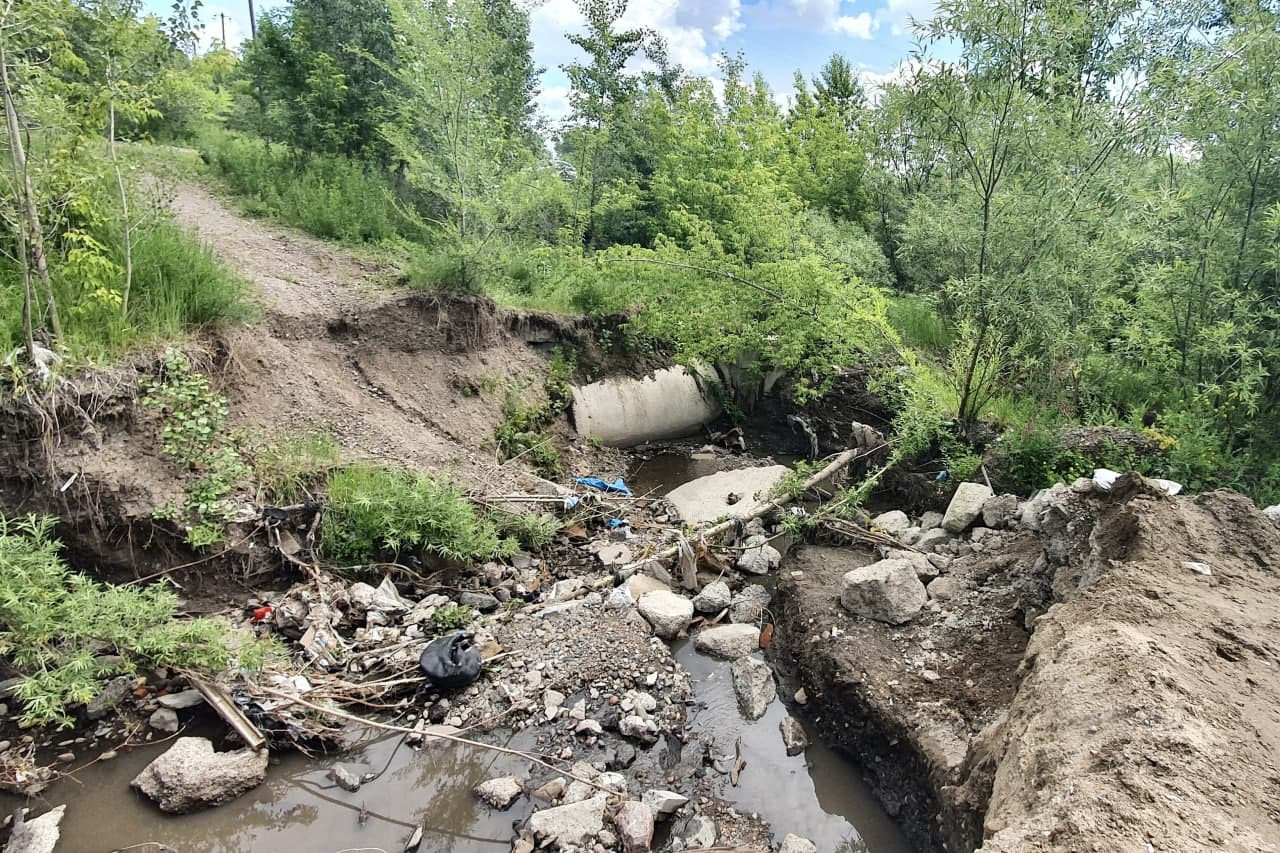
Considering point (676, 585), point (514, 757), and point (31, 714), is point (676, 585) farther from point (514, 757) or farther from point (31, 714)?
point (31, 714)

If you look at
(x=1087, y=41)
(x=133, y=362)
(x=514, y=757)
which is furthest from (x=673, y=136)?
(x=514, y=757)

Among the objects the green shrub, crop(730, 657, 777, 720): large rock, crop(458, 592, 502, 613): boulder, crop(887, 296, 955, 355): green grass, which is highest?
crop(887, 296, 955, 355): green grass

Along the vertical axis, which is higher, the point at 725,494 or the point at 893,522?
the point at 893,522

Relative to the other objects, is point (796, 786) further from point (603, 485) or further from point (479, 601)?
point (603, 485)

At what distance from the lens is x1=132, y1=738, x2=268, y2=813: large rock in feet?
10.9

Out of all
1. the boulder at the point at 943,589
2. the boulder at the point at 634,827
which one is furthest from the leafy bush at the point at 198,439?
the boulder at the point at 943,589

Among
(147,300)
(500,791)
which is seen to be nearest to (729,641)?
(500,791)

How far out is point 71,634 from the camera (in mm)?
3525

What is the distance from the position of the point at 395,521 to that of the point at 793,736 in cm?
331

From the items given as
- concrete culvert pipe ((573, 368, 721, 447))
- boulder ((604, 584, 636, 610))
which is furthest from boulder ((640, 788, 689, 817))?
concrete culvert pipe ((573, 368, 721, 447))

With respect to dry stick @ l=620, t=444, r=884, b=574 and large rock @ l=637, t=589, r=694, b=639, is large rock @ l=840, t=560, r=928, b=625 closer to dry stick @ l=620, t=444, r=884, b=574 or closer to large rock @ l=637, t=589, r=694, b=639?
large rock @ l=637, t=589, r=694, b=639

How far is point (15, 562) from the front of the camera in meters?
3.61

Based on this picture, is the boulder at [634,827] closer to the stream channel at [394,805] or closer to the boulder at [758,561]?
the stream channel at [394,805]

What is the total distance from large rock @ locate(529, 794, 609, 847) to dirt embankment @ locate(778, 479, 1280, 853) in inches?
60.9
